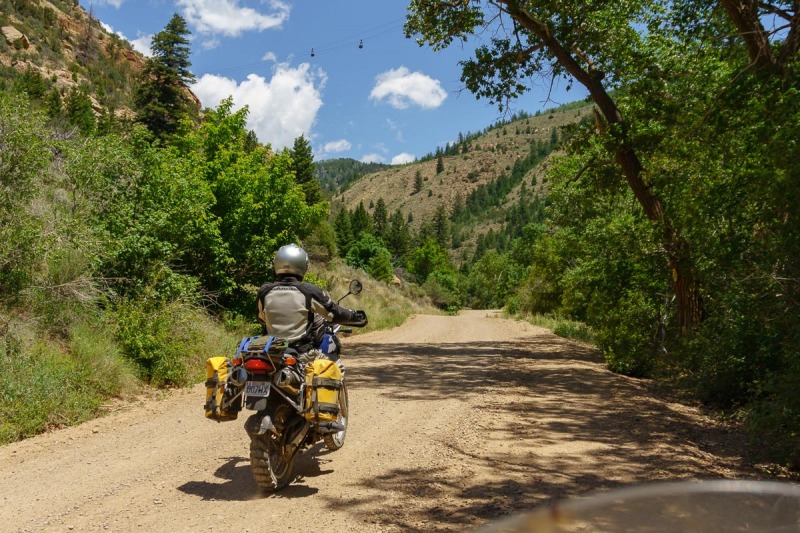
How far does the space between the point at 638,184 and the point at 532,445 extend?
845 cm

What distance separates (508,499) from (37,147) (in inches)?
367

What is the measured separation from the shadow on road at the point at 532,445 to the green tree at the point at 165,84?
37.5 m

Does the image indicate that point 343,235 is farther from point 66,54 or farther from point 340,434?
point 340,434

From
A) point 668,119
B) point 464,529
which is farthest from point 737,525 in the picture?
point 668,119

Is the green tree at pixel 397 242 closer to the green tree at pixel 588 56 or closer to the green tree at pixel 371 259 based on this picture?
the green tree at pixel 371 259

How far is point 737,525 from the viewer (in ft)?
5.24

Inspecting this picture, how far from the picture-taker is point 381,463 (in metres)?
6.48

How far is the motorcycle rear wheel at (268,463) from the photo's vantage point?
539 cm

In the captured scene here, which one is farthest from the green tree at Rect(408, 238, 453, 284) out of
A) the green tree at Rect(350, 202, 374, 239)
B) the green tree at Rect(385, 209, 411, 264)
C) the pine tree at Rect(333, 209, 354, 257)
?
the pine tree at Rect(333, 209, 354, 257)

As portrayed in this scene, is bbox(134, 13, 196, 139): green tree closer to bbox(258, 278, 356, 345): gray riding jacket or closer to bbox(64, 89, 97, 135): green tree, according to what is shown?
bbox(64, 89, 97, 135): green tree

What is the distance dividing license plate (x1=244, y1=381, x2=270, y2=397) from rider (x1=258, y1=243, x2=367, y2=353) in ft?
1.57

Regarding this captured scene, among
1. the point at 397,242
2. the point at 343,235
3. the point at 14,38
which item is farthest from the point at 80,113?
the point at 397,242

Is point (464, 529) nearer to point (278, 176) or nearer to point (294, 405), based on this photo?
point (294, 405)

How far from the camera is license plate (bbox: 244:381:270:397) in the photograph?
538 centimetres
